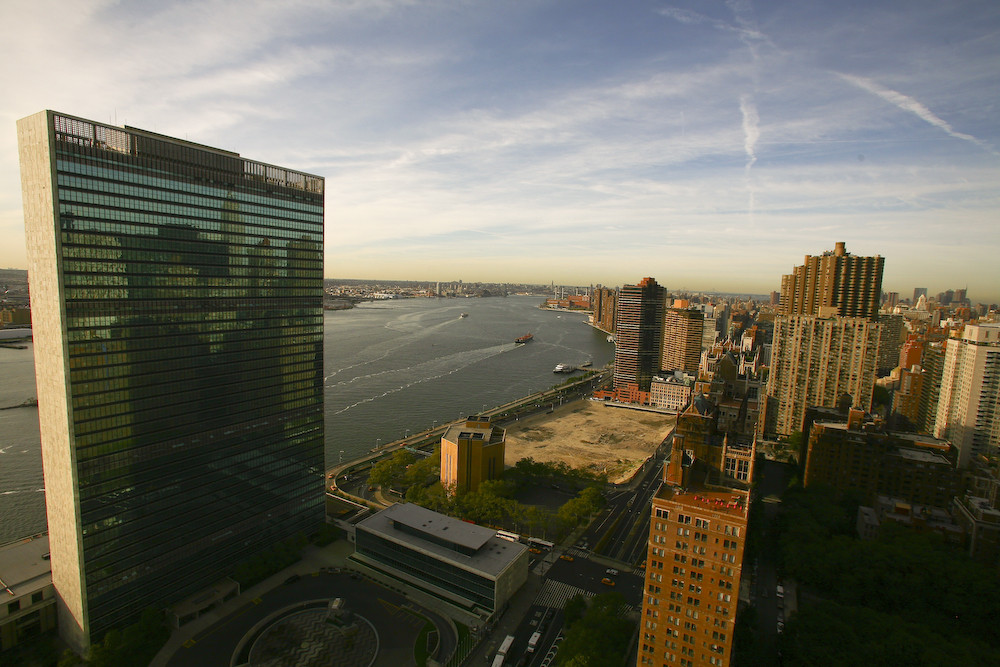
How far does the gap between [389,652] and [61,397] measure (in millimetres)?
17847

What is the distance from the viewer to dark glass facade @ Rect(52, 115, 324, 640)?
2231 cm

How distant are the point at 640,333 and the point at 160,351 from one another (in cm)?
6860

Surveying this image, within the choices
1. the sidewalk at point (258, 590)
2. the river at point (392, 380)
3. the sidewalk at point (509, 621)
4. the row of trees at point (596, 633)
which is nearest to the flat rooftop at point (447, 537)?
the sidewalk at point (509, 621)

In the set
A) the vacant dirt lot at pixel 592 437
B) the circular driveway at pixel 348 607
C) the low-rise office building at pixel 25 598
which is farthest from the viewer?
the vacant dirt lot at pixel 592 437

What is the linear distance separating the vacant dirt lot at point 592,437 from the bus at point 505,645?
2427 cm

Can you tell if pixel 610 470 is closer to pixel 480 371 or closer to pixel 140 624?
pixel 140 624

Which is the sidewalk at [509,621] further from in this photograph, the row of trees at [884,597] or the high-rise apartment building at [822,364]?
the high-rise apartment building at [822,364]

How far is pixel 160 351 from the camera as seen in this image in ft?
81.8

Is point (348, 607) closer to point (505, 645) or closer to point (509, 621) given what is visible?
point (509, 621)

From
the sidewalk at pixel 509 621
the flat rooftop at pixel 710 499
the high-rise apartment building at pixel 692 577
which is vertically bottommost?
the sidewalk at pixel 509 621

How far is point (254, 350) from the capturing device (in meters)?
29.5

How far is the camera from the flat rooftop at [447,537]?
29.1 metres

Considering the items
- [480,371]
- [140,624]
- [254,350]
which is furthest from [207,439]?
[480,371]

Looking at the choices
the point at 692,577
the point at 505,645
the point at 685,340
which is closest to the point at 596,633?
the point at 505,645
